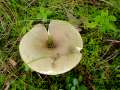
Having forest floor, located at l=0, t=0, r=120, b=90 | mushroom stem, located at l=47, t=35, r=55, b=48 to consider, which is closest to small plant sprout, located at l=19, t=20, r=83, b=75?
mushroom stem, located at l=47, t=35, r=55, b=48

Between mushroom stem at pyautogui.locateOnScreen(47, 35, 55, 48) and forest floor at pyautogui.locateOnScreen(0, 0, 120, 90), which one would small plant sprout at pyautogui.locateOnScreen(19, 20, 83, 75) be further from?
forest floor at pyautogui.locateOnScreen(0, 0, 120, 90)

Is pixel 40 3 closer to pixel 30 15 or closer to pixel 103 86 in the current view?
pixel 30 15

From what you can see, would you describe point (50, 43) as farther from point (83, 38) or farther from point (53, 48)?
point (83, 38)

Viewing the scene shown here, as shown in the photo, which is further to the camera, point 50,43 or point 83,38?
point 83,38

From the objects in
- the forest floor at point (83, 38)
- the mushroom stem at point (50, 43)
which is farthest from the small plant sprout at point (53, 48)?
the forest floor at point (83, 38)

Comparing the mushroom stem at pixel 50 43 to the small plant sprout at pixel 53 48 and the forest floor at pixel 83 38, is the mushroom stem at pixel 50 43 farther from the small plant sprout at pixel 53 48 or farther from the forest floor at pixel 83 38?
the forest floor at pixel 83 38

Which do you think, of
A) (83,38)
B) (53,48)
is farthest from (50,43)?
(83,38)
